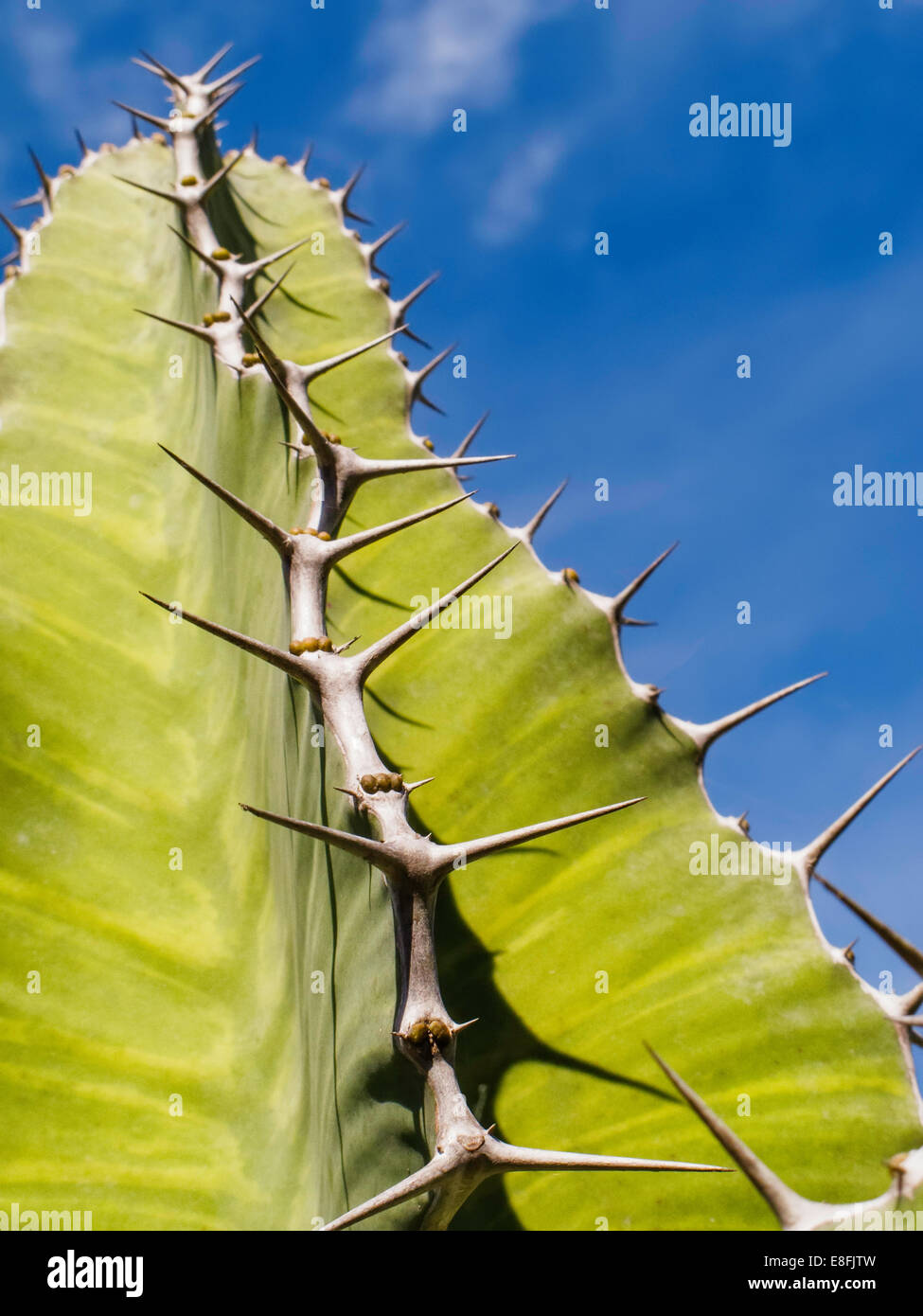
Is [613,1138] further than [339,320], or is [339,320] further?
[339,320]

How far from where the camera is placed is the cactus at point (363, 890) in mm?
1339

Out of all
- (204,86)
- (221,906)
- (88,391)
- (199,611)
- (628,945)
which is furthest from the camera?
(204,86)

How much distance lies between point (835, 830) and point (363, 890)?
0.73 meters

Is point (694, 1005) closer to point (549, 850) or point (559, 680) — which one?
point (549, 850)

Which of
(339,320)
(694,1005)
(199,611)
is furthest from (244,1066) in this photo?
(339,320)

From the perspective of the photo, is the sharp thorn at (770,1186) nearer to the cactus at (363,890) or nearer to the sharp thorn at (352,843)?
the cactus at (363,890)

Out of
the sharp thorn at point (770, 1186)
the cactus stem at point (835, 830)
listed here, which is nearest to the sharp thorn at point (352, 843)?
the sharp thorn at point (770, 1186)

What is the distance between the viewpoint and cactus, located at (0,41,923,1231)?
134 centimetres

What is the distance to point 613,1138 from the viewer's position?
5.08ft

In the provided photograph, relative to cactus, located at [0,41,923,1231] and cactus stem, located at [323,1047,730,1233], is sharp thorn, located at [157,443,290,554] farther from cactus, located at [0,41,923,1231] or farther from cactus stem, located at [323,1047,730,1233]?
cactus stem, located at [323,1047,730,1233]

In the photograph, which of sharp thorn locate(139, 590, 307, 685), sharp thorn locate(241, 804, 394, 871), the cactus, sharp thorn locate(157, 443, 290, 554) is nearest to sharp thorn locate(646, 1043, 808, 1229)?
the cactus

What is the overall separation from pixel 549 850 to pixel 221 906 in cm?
65

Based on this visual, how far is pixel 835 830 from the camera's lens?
1.66 metres

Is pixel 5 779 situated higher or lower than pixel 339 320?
lower
